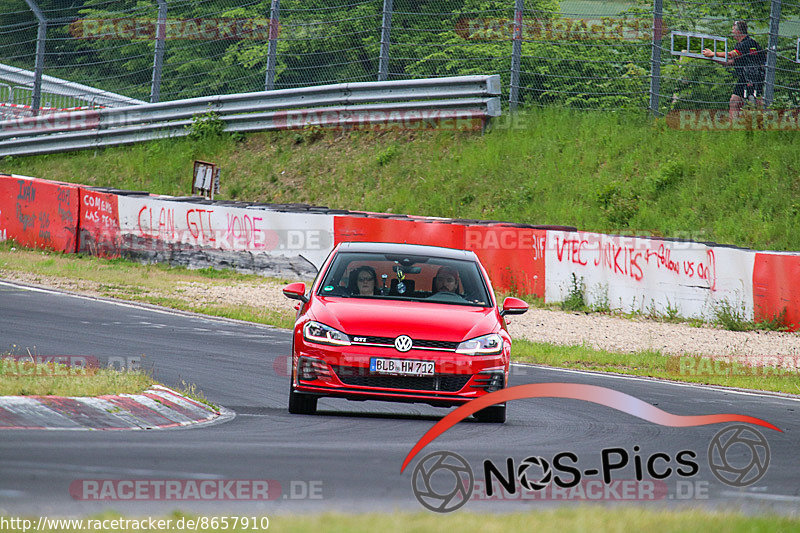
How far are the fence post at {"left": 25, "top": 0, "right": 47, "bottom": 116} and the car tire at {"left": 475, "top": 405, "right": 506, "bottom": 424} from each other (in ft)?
70.6

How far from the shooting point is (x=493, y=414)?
9.37 meters

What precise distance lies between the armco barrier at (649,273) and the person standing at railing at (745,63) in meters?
4.82

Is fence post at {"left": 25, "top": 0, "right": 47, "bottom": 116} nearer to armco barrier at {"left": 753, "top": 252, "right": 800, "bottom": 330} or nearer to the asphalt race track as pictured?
the asphalt race track

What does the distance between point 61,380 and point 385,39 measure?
1702cm

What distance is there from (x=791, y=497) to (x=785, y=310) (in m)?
10.4

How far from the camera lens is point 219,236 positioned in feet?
71.3

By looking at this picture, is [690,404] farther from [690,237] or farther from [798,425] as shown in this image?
[690,237]

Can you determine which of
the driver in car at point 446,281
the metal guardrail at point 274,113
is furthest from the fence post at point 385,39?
the driver in car at point 446,281

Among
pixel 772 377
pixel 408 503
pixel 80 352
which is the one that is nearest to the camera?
pixel 408 503

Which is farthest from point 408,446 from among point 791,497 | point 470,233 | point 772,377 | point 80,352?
point 470,233

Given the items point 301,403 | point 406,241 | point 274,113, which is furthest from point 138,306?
point 274,113

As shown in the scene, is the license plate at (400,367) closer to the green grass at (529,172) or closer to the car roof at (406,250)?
the car roof at (406,250)

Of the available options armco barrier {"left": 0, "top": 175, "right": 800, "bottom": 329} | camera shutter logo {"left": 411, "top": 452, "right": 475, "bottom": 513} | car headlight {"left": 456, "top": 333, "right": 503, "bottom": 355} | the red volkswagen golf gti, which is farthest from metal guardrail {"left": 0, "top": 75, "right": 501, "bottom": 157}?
camera shutter logo {"left": 411, "top": 452, "right": 475, "bottom": 513}

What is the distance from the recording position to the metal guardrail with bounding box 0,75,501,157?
24844 mm
